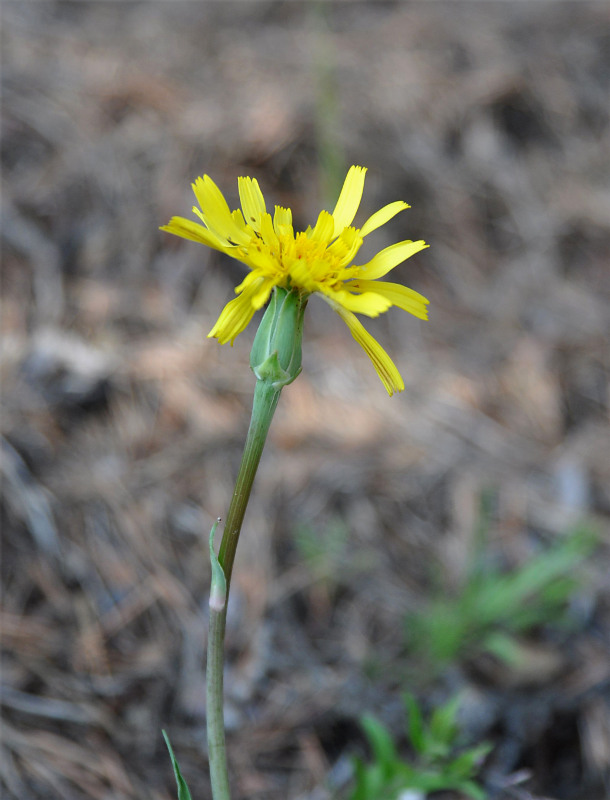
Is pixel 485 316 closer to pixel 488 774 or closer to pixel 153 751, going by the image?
pixel 488 774

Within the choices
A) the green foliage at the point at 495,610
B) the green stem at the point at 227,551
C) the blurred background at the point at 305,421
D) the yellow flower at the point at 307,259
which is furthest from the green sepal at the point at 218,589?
the green foliage at the point at 495,610

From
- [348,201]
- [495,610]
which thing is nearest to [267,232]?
[348,201]

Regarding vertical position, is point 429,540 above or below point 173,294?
below

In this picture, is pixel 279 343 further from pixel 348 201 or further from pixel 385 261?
pixel 348 201

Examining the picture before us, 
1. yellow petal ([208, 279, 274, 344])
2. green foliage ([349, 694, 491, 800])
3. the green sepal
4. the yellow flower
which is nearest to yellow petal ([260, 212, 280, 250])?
the yellow flower

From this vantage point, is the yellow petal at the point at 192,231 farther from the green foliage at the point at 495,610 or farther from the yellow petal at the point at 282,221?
the green foliage at the point at 495,610

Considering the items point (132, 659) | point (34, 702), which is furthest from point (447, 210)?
point (34, 702)
